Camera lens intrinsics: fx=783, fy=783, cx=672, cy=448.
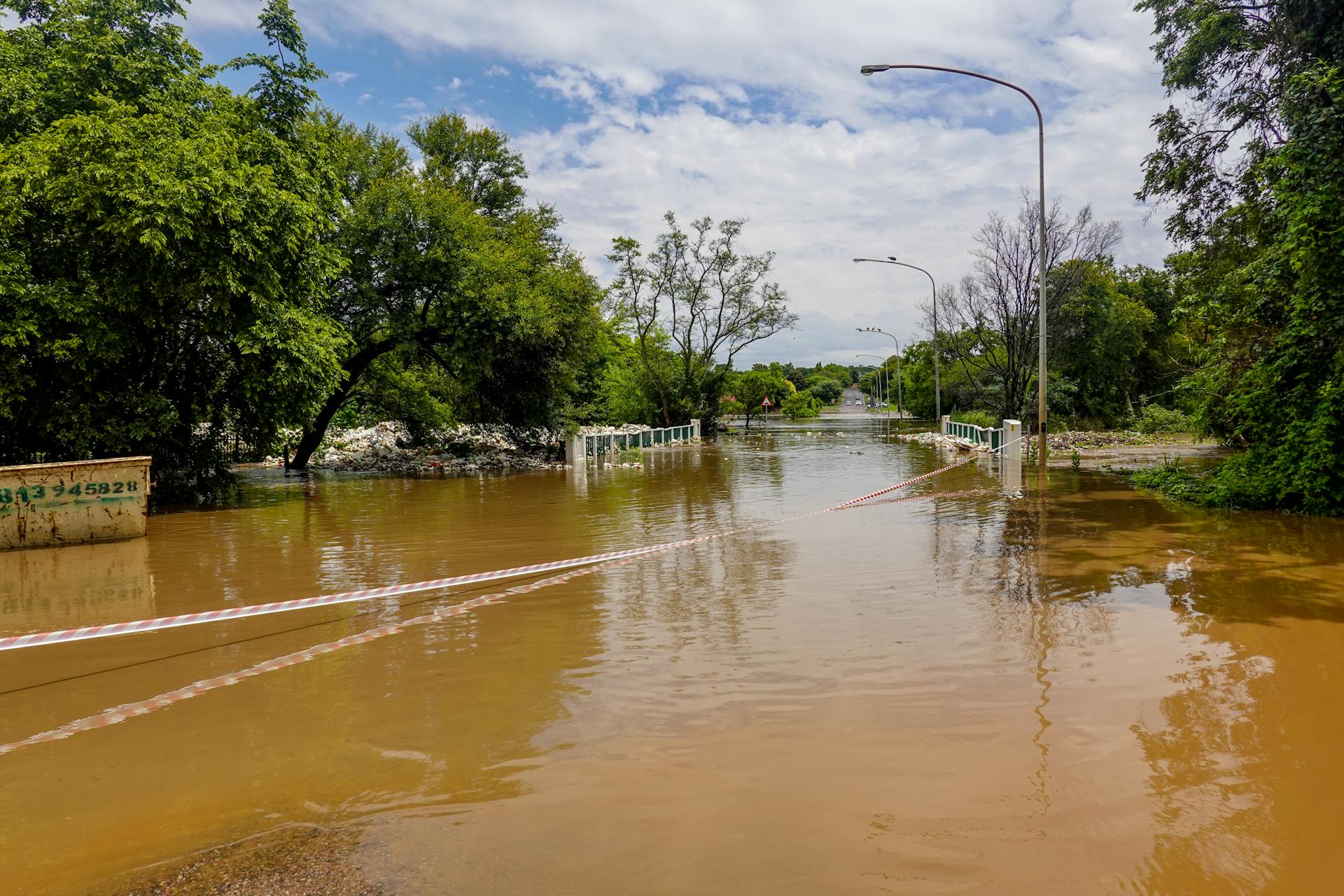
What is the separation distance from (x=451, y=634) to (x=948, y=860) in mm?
4637

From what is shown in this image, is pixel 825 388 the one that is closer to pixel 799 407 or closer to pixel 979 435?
pixel 799 407

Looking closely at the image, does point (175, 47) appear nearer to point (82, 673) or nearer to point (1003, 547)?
point (82, 673)

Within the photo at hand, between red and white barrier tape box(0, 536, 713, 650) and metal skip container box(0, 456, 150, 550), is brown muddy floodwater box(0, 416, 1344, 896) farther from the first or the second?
metal skip container box(0, 456, 150, 550)

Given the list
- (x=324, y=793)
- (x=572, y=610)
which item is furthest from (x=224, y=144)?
(x=324, y=793)

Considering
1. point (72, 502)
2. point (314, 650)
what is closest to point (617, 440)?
point (72, 502)

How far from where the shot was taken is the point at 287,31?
65.5 ft

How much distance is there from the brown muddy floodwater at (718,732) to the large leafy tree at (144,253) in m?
6.87

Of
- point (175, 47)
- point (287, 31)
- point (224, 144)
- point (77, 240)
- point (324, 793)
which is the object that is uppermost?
point (287, 31)

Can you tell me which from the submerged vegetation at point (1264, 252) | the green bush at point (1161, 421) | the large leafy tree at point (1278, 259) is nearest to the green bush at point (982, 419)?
the green bush at point (1161, 421)

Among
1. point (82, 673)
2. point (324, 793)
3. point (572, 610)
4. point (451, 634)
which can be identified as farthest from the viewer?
point (572, 610)

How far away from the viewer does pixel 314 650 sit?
6.40 metres

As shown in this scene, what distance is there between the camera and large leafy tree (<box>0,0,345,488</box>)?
46.1 ft

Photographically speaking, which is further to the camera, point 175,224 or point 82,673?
point 175,224

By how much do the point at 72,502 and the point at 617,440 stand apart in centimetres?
2416
